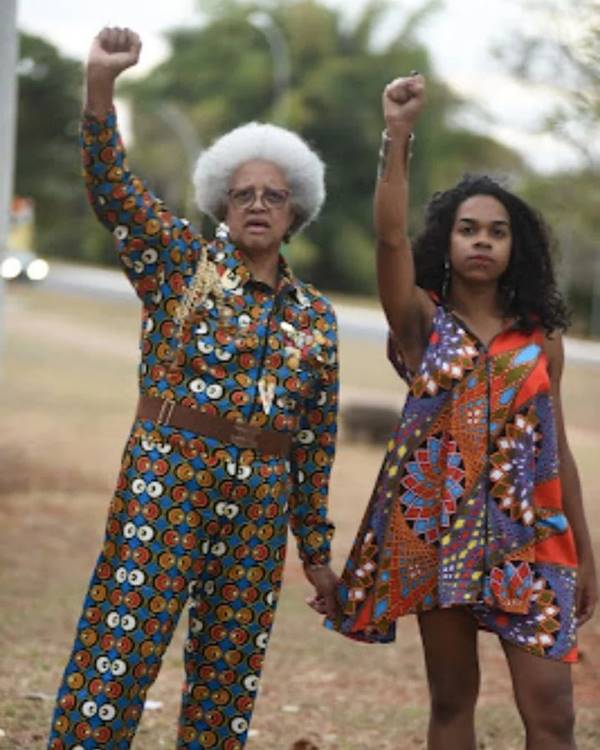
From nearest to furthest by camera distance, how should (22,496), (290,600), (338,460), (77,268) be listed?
(290,600) < (22,496) < (338,460) < (77,268)

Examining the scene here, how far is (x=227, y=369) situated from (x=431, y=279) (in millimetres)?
704

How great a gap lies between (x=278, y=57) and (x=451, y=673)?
4921 centimetres

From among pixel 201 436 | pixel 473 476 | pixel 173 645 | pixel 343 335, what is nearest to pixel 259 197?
pixel 201 436

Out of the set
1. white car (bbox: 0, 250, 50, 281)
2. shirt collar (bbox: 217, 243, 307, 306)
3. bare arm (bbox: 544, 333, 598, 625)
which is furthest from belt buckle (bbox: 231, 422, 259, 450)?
white car (bbox: 0, 250, 50, 281)

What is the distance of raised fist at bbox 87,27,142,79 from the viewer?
Result: 146 inches

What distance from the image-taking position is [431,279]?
4.20 metres

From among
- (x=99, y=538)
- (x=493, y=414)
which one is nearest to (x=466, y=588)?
(x=493, y=414)

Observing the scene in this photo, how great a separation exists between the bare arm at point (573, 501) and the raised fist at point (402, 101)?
73cm

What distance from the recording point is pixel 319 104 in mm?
50031

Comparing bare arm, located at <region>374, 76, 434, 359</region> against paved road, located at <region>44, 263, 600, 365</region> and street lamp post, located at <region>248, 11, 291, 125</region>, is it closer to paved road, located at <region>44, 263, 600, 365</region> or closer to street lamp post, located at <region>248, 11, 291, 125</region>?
paved road, located at <region>44, 263, 600, 365</region>

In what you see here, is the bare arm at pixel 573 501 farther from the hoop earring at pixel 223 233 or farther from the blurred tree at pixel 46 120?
the blurred tree at pixel 46 120

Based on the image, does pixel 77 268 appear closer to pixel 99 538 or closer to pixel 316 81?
pixel 316 81

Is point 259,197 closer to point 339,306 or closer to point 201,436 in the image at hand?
point 201,436

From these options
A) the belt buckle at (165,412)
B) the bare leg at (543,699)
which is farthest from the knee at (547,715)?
the belt buckle at (165,412)
